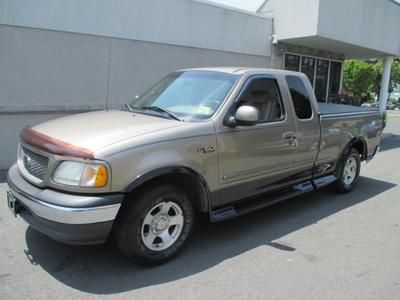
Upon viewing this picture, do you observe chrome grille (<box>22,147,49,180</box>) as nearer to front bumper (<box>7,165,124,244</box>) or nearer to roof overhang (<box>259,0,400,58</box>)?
front bumper (<box>7,165,124,244</box>)

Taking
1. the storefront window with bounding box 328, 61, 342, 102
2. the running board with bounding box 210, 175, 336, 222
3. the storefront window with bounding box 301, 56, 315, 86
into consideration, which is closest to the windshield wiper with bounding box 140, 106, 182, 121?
the running board with bounding box 210, 175, 336, 222

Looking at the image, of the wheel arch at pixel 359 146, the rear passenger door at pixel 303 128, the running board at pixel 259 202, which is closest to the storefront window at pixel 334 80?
the wheel arch at pixel 359 146

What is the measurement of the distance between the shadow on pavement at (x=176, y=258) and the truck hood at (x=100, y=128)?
1189 mm

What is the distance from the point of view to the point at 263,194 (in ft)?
15.5

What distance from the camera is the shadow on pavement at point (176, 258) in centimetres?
346

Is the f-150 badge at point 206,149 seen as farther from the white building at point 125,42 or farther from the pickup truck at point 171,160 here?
the white building at point 125,42

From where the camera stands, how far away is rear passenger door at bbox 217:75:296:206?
13.5 ft

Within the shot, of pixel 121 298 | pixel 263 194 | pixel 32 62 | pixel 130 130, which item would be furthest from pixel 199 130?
pixel 32 62

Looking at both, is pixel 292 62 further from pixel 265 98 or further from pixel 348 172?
pixel 265 98

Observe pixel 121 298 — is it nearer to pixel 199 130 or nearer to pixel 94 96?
pixel 199 130

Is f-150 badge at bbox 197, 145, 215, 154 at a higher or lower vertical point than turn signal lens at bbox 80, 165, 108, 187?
higher

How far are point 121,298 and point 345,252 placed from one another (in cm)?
244

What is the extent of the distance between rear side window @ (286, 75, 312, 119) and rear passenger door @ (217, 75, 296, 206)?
11.2 inches

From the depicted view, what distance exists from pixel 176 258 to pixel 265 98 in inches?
85.0
